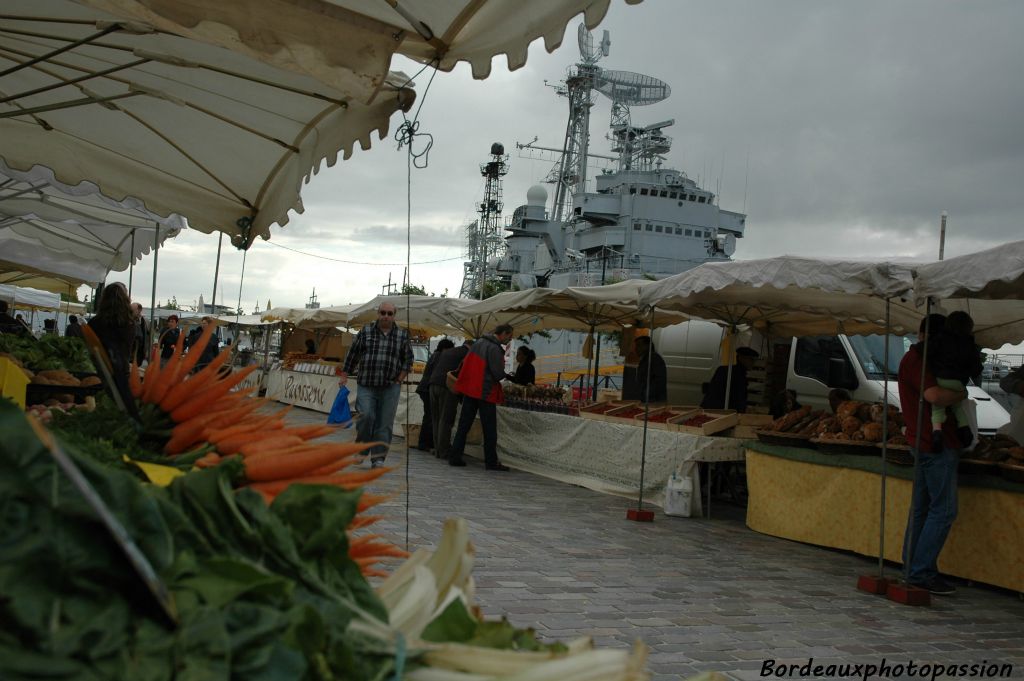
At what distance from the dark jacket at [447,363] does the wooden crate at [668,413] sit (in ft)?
11.9

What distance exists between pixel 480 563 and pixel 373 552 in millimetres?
4417

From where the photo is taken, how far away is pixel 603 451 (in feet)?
36.5

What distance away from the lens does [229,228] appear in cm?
612

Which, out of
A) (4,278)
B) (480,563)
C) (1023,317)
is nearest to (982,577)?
(1023,317)

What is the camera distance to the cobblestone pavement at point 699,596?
489 cm

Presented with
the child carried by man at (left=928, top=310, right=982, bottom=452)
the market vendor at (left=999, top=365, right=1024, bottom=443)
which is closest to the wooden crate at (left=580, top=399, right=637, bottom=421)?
the market vendor at (left=999, top=365, right=1024, bottom=443)

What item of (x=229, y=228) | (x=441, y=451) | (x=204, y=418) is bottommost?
(x=441, y=451)

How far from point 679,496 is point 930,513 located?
11.0 ft

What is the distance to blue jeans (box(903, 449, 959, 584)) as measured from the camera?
251 inches

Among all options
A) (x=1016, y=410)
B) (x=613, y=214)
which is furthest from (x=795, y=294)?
(x=613, y=214)

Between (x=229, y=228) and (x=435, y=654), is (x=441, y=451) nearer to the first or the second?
(x=229, y=228)

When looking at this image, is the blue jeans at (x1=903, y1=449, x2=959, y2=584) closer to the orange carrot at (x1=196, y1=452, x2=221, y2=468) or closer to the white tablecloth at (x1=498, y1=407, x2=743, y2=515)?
the white tablecloth at (x1=498, y1=407, x2=743, y2=515)

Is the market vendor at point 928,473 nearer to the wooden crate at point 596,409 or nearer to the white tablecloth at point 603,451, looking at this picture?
the white tablecloth at point 603,451

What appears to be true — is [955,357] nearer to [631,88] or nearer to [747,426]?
[747,426]
